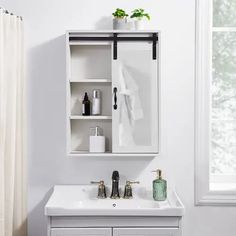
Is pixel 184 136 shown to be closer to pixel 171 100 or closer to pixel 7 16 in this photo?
pixel 171 100

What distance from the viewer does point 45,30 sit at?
9.07 ft

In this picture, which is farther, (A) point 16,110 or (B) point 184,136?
(B) point 184,136

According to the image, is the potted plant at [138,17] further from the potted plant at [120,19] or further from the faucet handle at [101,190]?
the faucet handle at [101,190]

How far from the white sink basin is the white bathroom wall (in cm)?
8

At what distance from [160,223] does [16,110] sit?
1020mm

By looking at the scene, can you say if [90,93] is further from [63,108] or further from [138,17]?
[138,17]

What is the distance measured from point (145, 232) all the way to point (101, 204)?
1.15 feet

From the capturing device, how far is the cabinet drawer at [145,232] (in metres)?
2.39

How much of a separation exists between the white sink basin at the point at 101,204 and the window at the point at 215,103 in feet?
0.99

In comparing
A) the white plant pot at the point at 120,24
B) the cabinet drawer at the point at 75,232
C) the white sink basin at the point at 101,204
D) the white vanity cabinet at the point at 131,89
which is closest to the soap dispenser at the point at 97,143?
the white vanity cabinet at the point at 131,89

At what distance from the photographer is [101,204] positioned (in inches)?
103

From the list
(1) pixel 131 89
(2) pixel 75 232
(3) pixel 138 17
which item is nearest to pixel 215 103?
(1) pixel 131 89

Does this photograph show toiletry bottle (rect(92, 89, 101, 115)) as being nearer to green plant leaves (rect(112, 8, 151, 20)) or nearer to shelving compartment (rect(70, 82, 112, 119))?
shelving compartment (rect(70, 82, 112, 119))

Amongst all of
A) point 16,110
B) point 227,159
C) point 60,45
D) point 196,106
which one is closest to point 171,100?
point 196,106
